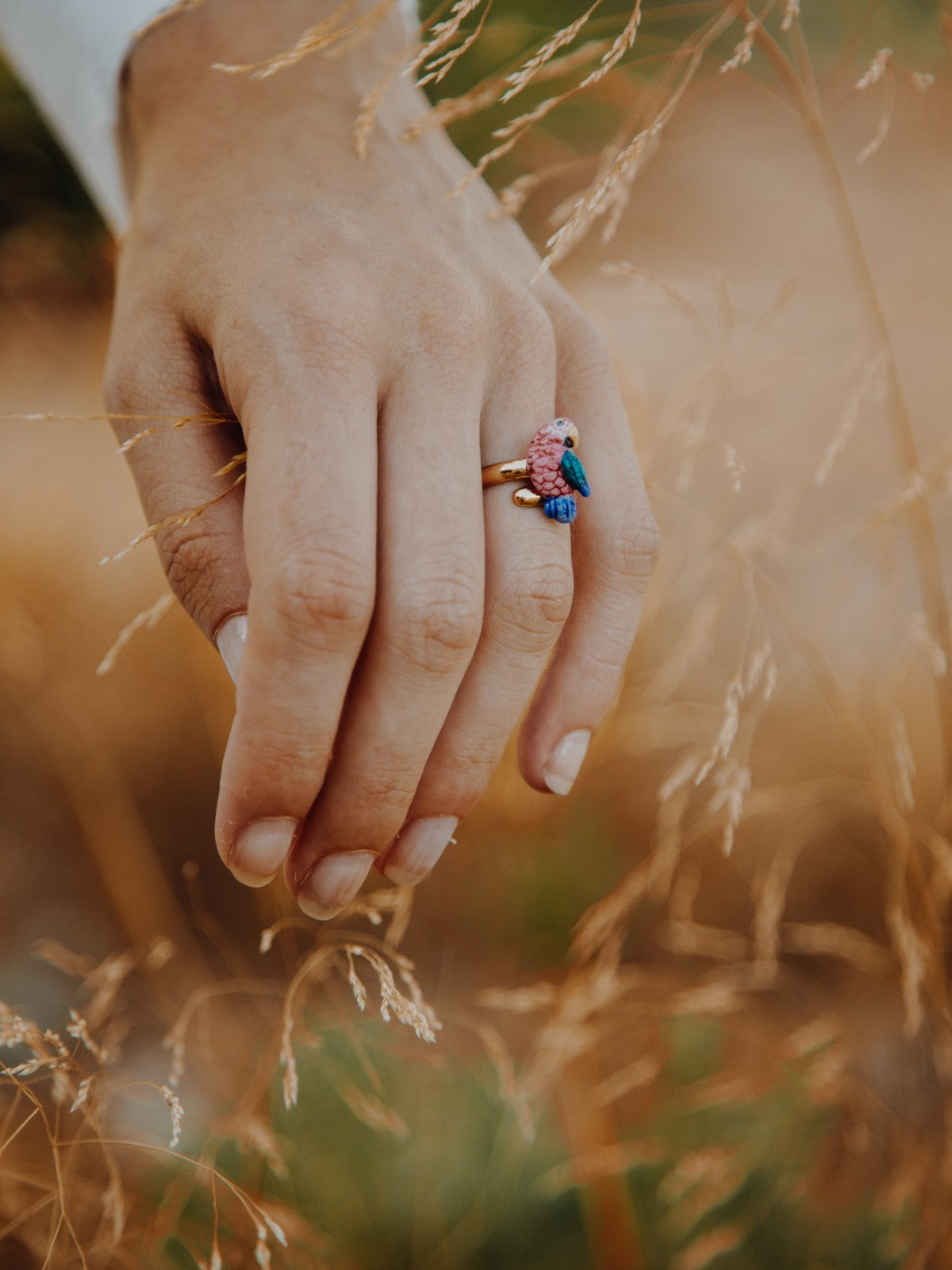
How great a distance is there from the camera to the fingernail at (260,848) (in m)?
0.57

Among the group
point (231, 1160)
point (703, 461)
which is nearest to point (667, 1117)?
point (231, 1160)

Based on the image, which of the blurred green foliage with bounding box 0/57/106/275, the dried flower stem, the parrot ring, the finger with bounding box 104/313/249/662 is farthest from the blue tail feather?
the blurred green foliage with bounding box 0/57/106/275

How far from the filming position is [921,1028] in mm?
1186

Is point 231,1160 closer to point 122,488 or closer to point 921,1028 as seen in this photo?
point 921,1028

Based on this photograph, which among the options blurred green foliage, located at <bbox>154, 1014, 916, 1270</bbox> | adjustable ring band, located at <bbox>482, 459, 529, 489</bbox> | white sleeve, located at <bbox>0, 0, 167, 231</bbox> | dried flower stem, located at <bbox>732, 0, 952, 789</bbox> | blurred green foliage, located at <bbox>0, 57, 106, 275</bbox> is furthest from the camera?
blurred green foliage, located at <bbox>0, 57, 106, 275</bbox>

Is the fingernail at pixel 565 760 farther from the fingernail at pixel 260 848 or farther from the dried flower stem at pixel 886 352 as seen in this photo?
the dried flower stem at pixel 886 352

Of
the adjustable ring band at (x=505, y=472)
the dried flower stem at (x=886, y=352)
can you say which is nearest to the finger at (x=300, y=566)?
the adjustable ring band at (x=505, y=472)

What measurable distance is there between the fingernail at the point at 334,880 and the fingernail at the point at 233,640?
0.17 metres

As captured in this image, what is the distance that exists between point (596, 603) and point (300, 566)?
0.29m

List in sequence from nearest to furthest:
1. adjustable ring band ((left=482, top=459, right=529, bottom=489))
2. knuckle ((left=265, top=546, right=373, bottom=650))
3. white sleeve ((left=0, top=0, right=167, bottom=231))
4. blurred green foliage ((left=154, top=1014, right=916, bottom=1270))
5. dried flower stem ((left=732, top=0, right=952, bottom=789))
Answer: knuckle ((left=265, top=546, right=373, bottom=650)) → adjustable ring band ((left=482, top=459, right=529, bottom=489)) → dried flower stem ((left=732, top=0, right=952, bottom=789)) → white sleeve ((left=0, top=0, right=167, bottom=231)) → blurred green foliage ((left=154, top=1014, right=916, bottom=1270))

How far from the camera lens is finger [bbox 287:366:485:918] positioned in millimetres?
561

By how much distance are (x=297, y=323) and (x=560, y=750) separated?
414 millimetres

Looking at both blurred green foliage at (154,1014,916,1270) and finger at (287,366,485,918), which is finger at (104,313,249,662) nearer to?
finger at (287,366,485,918)

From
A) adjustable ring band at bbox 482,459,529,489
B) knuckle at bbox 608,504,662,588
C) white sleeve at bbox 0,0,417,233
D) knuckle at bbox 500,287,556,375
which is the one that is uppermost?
white sleeve at bbox 0,0,417,233
